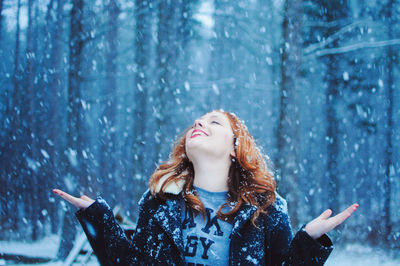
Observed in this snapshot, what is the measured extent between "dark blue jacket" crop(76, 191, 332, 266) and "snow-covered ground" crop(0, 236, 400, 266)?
172cm

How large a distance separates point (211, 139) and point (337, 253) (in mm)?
2126

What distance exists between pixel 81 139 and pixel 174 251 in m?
1.91

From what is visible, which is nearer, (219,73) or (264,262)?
(264,262)

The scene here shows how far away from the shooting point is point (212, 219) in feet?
4.49

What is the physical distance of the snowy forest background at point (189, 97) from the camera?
282 centimetres

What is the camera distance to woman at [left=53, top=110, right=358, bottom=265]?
1.27m

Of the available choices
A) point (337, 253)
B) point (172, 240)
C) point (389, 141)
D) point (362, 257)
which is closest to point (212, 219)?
point (172, 240)

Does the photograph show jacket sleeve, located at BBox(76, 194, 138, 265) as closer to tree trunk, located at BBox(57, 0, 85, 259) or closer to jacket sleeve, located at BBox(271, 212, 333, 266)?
jacket sleeve, located at BBox(271, 212, 333, 266)

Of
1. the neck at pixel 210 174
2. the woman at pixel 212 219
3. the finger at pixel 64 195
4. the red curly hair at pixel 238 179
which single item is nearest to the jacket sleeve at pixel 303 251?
the woman at pixel 212 219

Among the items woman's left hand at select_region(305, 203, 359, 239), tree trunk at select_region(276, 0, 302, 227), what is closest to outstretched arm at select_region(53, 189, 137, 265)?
woman's left hand at select_region(305, 203, 359, 239)

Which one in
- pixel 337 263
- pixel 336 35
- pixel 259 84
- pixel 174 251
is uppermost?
pixel 336 35

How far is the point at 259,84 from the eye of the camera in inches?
114

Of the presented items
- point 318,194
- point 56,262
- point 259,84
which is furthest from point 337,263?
point 56,262

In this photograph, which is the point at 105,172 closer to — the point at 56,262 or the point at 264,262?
the point at 56,262
